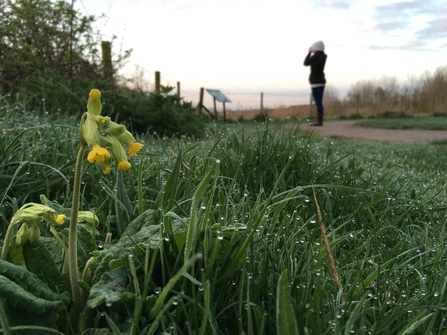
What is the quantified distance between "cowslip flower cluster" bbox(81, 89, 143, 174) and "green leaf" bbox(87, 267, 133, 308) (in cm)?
26

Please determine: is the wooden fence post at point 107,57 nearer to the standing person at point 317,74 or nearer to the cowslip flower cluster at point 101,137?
the standing person at point 317,74

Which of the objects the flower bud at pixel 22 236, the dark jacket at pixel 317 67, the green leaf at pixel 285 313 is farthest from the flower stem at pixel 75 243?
the dark jacket at pixel 317 67

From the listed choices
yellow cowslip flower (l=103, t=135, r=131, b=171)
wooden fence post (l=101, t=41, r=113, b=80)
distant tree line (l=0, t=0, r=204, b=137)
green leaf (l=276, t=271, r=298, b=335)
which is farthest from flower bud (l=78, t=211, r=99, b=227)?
wooden fence post (l=101, t=41, r=113, b=80)

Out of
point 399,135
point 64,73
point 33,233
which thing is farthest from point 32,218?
point 399,135

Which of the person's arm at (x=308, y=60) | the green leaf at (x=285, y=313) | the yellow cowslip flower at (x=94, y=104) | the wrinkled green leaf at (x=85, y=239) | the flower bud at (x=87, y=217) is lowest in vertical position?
the green leaf at (x=285, y=313)

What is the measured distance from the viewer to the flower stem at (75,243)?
97 cm

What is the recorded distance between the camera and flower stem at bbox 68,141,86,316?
3.19 feet

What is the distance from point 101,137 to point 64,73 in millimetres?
6683

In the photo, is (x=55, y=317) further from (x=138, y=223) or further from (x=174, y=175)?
(x=174, y=175)

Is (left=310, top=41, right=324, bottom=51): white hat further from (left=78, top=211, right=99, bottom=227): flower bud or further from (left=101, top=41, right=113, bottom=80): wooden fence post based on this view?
(left=78, top=211, right=99, bottom=227): flower bud

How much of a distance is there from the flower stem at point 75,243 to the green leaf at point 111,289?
0.07 m

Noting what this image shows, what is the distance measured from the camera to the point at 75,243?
1.02 meters

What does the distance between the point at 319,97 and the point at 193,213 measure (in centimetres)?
1266

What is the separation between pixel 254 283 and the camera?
1.15m
